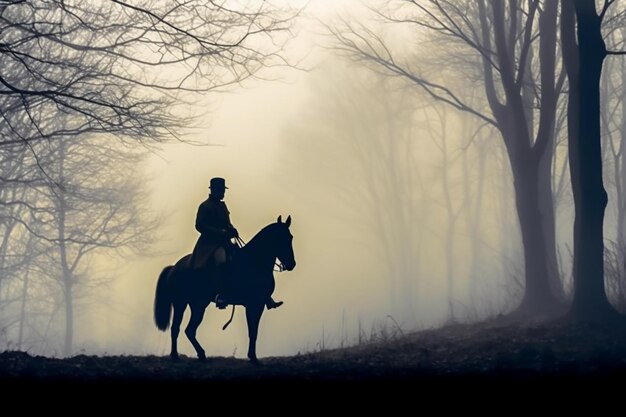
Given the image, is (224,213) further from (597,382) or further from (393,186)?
(393,186)

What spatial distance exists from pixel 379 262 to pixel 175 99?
41723 mm

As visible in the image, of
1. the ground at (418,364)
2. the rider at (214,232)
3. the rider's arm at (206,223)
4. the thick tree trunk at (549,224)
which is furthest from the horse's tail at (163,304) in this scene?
the thick tree trunk at (549,224)

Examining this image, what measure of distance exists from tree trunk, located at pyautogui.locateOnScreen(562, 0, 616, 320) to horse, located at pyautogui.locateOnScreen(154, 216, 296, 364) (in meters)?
5.29

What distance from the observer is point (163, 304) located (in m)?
12.4

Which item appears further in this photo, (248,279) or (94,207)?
(94,207)

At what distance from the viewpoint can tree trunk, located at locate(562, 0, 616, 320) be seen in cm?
1362

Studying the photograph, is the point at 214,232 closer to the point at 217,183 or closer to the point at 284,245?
the point at 217,183

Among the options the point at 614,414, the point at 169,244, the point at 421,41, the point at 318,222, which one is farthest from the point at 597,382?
the point at 318,222

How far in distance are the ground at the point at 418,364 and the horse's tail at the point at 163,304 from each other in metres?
0.56

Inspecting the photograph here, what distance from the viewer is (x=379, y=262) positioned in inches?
2196

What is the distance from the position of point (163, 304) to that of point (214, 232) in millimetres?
1687

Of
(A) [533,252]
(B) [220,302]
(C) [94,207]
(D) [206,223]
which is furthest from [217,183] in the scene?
(C) [94,207]

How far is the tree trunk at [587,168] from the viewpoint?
44.7 ft

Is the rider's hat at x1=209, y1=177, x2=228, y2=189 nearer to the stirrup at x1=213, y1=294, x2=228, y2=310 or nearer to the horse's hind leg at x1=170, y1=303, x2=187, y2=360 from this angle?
the stirrup at x1=213, y1=294, x2=228, y2=310
